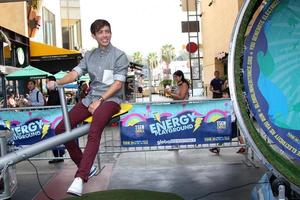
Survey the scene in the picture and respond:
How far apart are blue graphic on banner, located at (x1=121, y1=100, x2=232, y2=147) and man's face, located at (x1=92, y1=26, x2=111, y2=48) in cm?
353

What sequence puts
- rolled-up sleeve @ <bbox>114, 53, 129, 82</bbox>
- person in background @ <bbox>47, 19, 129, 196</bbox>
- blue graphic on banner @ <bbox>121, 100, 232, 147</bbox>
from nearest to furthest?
person in background @ <bbox>47, 19, 129, 196</bbox>, rolled-up sleeve @ <bbox>114, 53, 129, 82</bbox>, blue graphic on banner @ <bbox>121, 100, 232, 147</bbox>

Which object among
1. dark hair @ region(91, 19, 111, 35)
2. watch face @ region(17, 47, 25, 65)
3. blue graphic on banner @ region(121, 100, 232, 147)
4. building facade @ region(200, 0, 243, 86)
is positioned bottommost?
blue graphic on banner @ region(121, 100, 232, 147)

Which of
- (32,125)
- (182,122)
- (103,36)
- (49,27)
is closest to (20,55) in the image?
(32,125)

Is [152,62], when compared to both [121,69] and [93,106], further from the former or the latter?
[93,106]

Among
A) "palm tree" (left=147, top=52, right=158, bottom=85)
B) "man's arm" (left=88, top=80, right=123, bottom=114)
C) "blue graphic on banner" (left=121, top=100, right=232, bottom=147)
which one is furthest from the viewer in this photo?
"palm tree" (left=147, top=52, right=158, bottom=85)

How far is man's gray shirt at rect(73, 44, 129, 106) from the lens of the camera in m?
5.23

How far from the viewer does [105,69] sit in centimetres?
526

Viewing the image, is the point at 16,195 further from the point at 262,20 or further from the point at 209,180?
the point at 262,20

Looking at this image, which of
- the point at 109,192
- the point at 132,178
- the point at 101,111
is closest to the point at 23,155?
the point at 101,111

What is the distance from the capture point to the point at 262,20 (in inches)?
185

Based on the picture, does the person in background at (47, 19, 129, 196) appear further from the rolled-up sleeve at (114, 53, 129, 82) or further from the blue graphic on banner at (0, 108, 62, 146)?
the blue graphic on banner at (0, 108, 62, 146)

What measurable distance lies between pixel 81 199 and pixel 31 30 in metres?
21.0

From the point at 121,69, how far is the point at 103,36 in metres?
0.40

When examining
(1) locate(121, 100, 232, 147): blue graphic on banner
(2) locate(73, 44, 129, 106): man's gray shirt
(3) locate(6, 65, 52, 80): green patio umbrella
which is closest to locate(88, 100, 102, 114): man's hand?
(2) locate(73, 44, 129, 106): man's gray shirt
